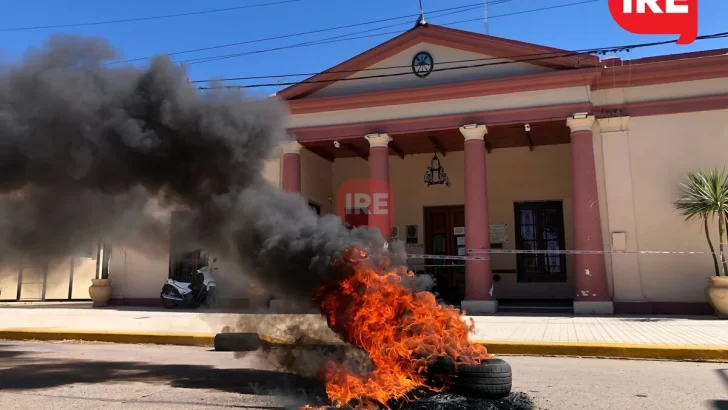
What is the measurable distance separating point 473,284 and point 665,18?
21.8 ft

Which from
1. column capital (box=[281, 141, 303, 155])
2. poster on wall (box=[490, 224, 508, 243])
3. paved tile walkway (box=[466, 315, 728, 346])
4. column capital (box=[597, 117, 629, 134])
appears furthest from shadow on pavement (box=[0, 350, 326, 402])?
poster on wall (box=[490, 224, 508, 243])

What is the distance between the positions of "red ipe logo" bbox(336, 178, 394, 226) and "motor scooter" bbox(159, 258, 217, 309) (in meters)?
4.09

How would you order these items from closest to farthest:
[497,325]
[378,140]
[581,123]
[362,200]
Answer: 1. [497,325]
2. [581,123]
3. [378,140]
4. [362,200]

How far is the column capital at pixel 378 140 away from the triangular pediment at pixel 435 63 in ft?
4.17

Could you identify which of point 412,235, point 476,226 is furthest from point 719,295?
point 412,235

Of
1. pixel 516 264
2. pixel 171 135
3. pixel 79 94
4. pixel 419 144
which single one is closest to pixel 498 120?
pixel 419 144

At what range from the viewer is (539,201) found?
1522 centimetres

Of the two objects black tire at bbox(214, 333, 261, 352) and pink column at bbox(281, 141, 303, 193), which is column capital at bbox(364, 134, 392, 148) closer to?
→ pink column at bbox(281, 141, 303, 193)

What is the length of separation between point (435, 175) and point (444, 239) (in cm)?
192

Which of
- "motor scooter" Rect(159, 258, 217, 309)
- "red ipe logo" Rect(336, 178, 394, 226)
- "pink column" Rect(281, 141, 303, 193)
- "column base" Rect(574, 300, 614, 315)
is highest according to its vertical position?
"pink column" Rect(281, 141, 303, 193)

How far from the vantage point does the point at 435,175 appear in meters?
15.9

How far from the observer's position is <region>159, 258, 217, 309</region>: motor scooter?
1429 centimetres

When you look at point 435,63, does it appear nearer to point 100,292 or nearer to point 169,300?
point 169,300

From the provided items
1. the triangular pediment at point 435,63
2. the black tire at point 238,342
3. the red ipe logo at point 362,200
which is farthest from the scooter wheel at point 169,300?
the black tire at point 238,342
